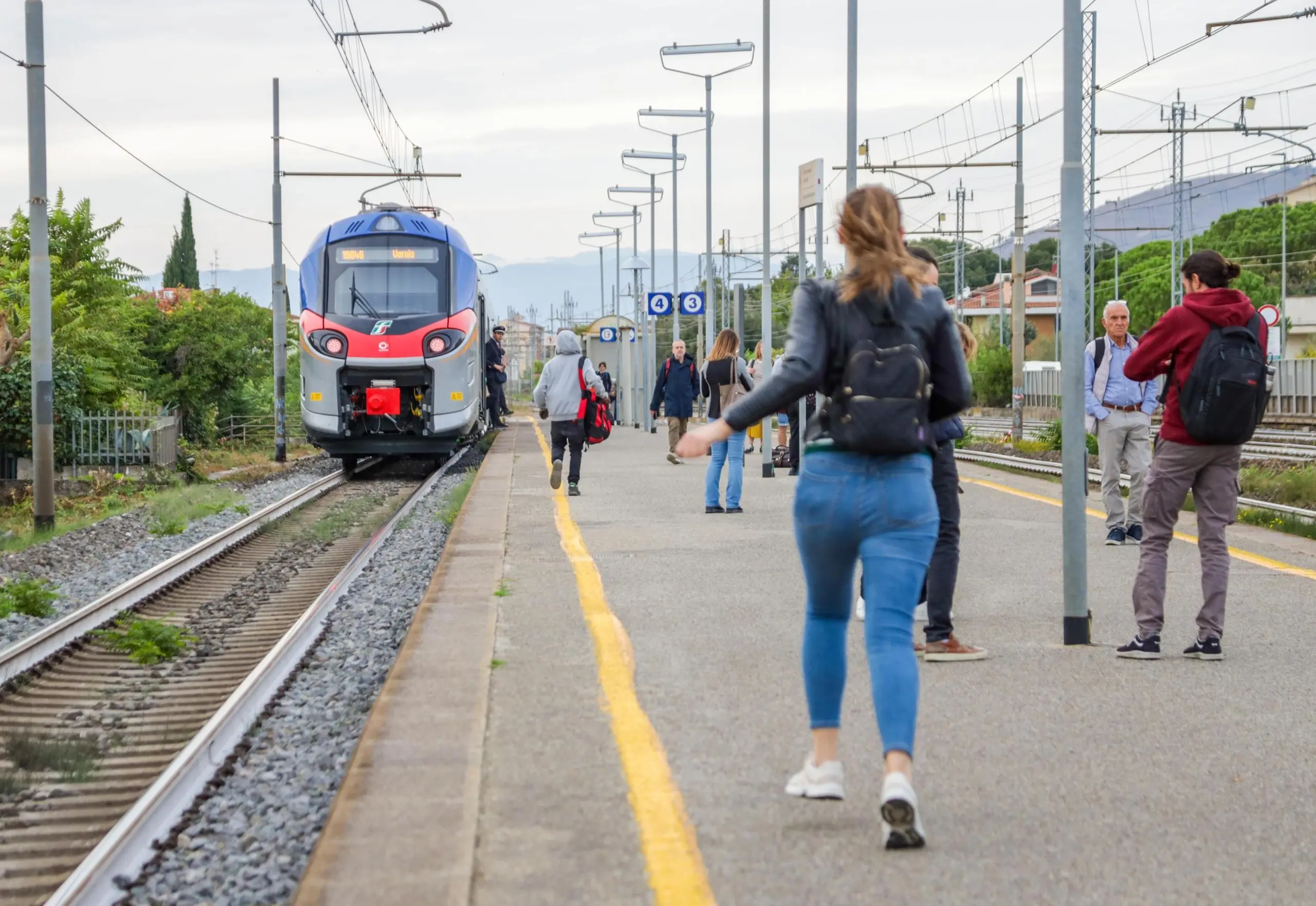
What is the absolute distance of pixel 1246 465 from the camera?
66.9 feet

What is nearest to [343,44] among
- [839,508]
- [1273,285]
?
[839,508]

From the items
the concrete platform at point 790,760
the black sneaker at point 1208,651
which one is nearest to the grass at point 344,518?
the concrete platform at point 790,760

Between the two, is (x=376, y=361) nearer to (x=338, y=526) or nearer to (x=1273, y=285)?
(x=338, y=526)

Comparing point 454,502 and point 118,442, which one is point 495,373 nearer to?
point 118,442

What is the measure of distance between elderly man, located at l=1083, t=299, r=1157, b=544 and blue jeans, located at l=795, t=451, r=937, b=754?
7358 millimetres

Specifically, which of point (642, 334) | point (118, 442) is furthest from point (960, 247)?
point (118, 442)

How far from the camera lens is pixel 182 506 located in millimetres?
18641

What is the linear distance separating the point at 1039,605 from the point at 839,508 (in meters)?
4.53

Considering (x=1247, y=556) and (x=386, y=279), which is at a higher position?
(x=386, y=279)

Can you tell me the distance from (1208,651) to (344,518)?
11.8 m

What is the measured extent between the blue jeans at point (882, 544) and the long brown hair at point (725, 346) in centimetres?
1020

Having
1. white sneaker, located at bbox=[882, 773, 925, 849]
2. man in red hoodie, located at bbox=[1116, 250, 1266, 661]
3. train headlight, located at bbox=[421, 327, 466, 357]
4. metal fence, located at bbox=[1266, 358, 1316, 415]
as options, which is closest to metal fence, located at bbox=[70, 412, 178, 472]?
train headlight, located at bbox=[421, 327, 466, 357]

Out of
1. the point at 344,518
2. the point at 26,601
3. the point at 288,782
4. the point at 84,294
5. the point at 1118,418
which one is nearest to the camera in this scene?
the point at 288,782

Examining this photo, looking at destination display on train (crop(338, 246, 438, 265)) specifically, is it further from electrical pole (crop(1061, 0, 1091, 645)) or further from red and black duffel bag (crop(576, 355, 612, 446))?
electrical pole (crop(1061, 0, 1091, 645))
